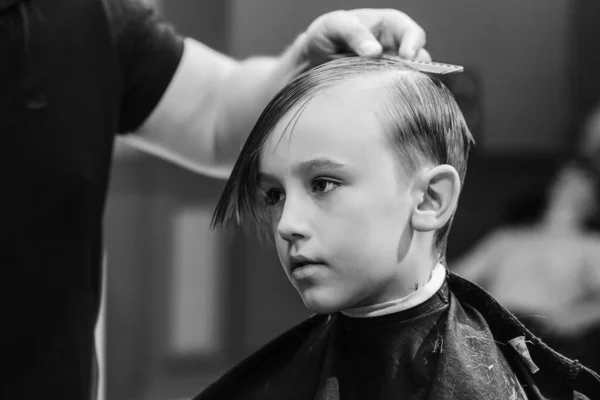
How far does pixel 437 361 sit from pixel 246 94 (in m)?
0.42

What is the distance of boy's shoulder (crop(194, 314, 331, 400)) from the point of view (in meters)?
0.76

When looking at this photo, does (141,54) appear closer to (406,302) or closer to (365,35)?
(365,35)

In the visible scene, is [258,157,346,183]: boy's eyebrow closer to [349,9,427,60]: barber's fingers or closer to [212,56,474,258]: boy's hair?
[212,56,474,258]: boy's hair

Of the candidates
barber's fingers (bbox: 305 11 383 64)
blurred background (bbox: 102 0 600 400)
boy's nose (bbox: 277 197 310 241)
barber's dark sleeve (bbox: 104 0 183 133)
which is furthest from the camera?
blurred background (bbox: 102 0 600 400)

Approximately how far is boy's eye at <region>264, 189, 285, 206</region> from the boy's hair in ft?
0.04

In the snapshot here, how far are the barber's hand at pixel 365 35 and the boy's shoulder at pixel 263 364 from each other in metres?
0.26

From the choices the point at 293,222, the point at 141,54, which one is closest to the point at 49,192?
the point at 141,54

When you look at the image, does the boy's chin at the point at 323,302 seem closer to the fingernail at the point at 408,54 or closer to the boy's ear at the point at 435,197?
the boy's ear at the point at 435,197

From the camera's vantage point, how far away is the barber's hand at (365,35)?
2.39 ft

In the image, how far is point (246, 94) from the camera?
3.07 feet

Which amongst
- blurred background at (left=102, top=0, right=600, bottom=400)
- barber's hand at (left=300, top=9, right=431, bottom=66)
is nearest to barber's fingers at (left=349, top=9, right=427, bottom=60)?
barber's hand at (left=300, top=9, right=431, bottom=66)

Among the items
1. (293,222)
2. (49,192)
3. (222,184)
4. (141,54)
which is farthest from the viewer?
(222,184)

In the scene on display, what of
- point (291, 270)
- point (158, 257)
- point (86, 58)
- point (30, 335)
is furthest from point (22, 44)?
point (158, 257)

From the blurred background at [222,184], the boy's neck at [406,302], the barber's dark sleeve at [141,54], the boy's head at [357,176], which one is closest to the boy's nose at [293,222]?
the boy's head at [357,176]
